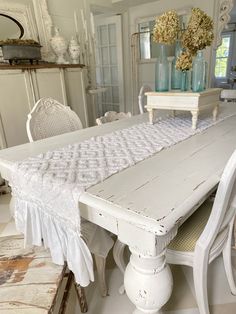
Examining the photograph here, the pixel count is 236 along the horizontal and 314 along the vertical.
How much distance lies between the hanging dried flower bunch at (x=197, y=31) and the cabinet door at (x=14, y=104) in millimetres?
1587

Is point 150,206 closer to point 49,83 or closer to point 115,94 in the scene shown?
point 49,83

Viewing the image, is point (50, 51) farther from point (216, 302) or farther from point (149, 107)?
point (216, 302)

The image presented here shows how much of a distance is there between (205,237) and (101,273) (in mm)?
629

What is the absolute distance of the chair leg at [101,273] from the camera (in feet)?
3.94

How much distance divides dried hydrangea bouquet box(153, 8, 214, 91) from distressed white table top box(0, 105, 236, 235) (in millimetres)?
486

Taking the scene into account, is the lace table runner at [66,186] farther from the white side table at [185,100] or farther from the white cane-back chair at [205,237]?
the white cane-back chair at [205,237]

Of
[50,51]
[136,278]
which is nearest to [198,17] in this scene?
[136,278]

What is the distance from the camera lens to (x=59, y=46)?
9.14 feet

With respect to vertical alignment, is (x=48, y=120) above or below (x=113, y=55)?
below

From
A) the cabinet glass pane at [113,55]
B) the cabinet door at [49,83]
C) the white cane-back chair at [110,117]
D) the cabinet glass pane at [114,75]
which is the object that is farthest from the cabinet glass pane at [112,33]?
the white cane-back chair at [110,117]

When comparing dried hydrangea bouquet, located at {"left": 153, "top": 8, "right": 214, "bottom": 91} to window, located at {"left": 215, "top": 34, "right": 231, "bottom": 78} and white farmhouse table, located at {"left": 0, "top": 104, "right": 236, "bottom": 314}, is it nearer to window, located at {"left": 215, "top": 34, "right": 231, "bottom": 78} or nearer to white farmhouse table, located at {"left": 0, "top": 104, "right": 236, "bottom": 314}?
white farmhouse table, located at {"left": 0, "top": 104, "right": 236, "bottom": 314}

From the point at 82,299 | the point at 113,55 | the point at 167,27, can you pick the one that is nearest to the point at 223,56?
the point at 113,55

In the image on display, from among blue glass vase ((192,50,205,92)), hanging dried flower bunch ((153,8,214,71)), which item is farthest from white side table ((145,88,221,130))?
hanging dried flower bunch ((153,8,214,71))

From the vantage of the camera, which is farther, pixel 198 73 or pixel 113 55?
pixel 113 55
